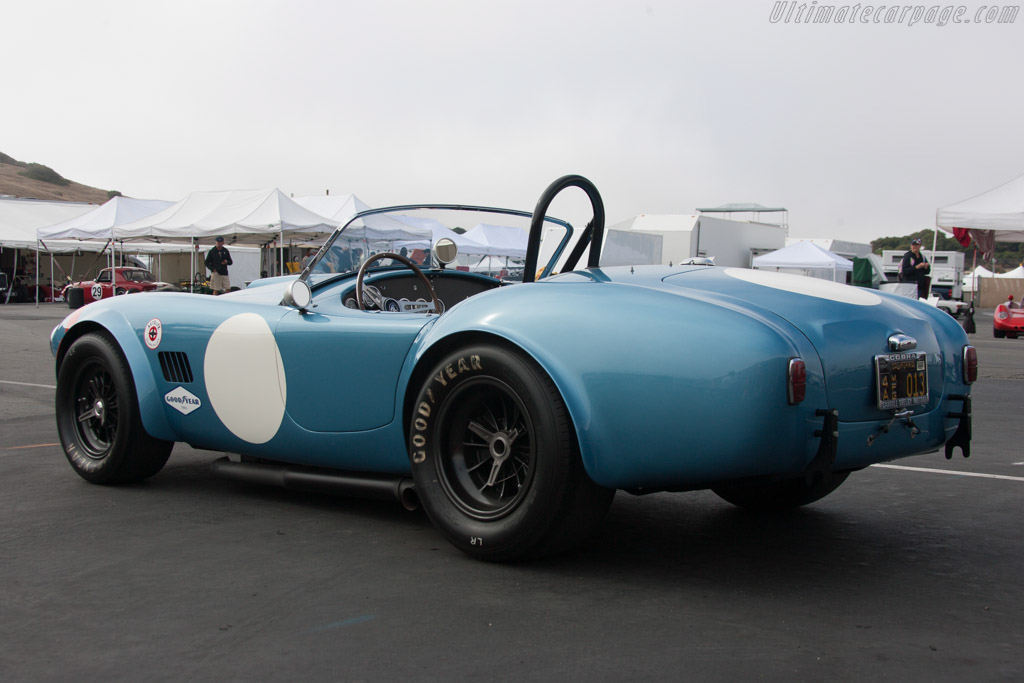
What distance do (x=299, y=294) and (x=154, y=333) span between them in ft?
2.91

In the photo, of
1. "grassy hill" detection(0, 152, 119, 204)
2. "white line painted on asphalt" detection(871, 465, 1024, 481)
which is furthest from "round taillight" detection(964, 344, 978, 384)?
"grassy hill" detection(0, 152, 119, 204)

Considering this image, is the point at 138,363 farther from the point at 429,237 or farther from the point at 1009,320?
the point at 1009,320

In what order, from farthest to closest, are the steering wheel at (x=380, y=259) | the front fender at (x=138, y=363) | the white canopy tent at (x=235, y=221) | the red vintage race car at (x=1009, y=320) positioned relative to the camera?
the white canopy tent at (x=235, y=221) < the red vintage race car at (x=1009, y=320) < the front fender at (x=138, y=363) < the steering wheel at (x=380, y=259)

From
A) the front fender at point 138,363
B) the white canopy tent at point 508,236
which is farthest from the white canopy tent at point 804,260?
the front fender at point 138,363

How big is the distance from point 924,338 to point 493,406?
1491 millimetres

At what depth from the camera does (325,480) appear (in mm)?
→ 3803

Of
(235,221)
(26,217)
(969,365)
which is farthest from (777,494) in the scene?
(26,217)

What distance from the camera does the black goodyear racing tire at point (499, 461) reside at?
2947 millimetres

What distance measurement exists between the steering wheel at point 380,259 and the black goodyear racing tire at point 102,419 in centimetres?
117

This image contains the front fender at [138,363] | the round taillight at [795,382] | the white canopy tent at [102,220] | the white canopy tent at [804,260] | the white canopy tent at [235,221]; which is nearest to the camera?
→ the round taillight at [795,382]

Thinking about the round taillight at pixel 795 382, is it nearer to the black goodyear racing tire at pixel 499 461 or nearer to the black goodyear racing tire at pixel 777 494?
the black goodyear racing tire at pixel 499 461

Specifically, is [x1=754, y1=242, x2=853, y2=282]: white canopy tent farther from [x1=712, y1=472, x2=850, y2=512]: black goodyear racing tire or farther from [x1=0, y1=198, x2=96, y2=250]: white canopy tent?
[x1=712, y1=472, x2=850, y2=512]: black goodyear racing tire

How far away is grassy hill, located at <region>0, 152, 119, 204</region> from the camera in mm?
82875

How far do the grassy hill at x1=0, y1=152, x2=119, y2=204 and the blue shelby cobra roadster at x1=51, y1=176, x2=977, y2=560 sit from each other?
8460 cm
